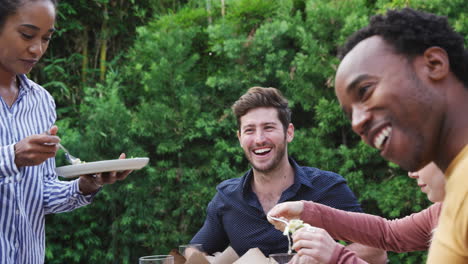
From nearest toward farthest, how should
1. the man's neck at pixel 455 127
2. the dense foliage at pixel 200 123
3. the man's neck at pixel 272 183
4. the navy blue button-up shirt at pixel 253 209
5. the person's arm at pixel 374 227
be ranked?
the man's neck at pixel 455 127
the person's arm at pixel 374 227
the navy blue button-up shirt at pixel 253 209
the man's neck at pixel 272 183
the dense foliage at pixel 200 123

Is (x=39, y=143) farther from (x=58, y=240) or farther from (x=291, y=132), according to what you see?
(x=58, y=240)

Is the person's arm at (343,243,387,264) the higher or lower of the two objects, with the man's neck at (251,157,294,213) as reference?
lower

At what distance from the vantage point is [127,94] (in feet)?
17.8

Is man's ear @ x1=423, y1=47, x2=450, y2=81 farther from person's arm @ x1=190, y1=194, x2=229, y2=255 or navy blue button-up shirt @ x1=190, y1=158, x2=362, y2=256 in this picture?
person's arm @ x1=190, y1=194, x2=229, y2=255

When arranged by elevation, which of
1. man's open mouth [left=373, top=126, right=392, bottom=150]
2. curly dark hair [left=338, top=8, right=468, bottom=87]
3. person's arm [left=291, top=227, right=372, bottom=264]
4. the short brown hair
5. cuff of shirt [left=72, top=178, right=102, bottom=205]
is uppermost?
curly dark hair [left=338, top=8, right=468, bottom=87]

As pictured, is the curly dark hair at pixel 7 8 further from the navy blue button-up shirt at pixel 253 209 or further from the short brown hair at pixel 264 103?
the navy blue button-up shirt at pixel 253 209

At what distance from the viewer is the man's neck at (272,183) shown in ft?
10.7

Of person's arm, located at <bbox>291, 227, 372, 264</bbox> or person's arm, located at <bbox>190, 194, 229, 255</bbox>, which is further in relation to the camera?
person's arm, located at <bbox>190, 194, 229, 255</bbox>

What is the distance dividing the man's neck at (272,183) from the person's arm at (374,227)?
1.15 meters

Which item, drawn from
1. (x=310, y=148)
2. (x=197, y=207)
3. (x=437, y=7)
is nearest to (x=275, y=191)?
(x=310, y=148)

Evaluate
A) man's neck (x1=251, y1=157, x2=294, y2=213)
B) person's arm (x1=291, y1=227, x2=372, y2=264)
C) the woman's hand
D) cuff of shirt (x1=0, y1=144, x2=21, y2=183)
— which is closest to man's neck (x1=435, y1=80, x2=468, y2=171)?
person's arm (x1=291, y1=227, x2=372, y2=264)

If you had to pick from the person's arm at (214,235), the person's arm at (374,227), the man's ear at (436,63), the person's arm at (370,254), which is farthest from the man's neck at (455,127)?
the person's arm at (214,235)

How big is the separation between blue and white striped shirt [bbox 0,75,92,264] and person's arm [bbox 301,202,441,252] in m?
1.10

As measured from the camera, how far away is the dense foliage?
4.37 metres
